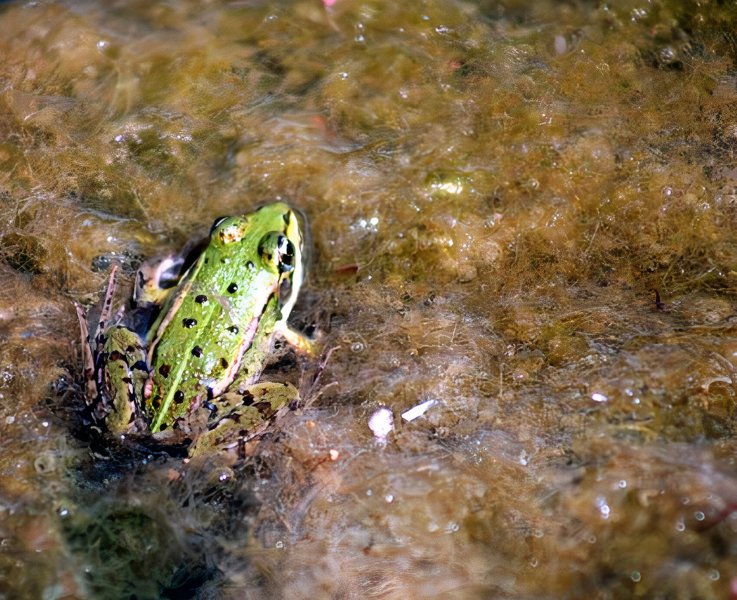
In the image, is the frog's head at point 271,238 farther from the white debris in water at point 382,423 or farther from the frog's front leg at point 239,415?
the white debris in water at point 382,423

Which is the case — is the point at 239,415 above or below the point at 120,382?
below

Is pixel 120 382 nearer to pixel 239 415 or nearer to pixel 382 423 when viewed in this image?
pixel 239 415

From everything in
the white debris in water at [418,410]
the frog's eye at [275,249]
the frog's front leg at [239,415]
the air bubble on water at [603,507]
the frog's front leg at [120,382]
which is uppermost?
the frog's eye at [275,249]

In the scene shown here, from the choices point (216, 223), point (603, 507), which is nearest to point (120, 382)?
point (216, 223)

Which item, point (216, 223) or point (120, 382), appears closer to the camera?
point (120, 382)

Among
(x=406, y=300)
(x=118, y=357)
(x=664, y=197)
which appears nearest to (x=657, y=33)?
(x=664, y=197)

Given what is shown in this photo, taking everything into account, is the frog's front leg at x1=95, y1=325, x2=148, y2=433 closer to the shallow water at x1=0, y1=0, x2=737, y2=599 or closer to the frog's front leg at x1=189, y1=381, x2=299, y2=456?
the shallow water at x1=0, y1=0, x2=737, y2=599

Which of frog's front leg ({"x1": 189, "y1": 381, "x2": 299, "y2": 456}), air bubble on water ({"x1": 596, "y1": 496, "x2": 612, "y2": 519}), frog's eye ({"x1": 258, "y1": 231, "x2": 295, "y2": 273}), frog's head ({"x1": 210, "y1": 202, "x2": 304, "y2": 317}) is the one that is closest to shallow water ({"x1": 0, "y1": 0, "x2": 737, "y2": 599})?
air bubble on water ({"x1": 596, "y1": 496, "x2": 612, "y2": 519})

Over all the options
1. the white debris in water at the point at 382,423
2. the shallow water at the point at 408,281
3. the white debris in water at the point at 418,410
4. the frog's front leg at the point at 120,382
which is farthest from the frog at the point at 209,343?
the white debris in water at the point at 418,410
